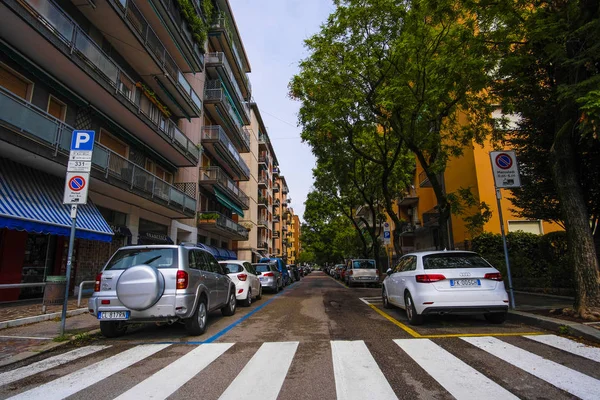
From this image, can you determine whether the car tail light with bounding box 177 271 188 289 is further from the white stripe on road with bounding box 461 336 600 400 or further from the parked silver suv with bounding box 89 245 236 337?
the white stripe on road with bounding box 461 336 600 400

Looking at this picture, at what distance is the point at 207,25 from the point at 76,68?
1577cm

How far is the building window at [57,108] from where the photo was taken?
11.8m

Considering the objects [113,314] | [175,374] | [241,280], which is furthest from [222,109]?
[175,374]

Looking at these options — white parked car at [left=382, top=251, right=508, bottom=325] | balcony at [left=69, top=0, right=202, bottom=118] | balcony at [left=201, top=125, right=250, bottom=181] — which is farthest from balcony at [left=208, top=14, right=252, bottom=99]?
white parked car at [left=382, top=251, right=508, bottom=325]

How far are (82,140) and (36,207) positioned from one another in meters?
4.23

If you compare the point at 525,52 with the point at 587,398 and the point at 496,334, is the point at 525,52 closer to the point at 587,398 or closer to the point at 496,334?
the point at 496,334

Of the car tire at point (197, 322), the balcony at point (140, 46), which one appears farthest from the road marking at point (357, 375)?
the balcony at point (140, 46)

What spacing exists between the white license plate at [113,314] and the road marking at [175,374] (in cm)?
146

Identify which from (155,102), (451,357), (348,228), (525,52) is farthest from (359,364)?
(348,228)

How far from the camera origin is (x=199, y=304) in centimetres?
672

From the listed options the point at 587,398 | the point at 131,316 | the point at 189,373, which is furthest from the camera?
the point at 131,316

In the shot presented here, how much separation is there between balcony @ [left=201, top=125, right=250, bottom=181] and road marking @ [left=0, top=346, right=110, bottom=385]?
20.8 metres

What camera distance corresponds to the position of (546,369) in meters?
4.21

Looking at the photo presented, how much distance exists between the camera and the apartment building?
32.0ft
